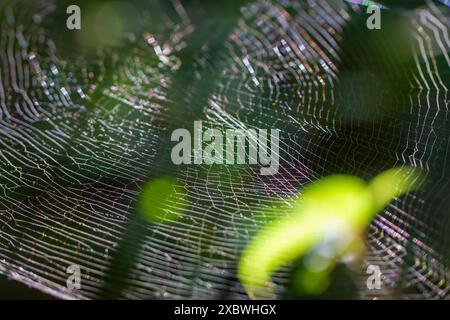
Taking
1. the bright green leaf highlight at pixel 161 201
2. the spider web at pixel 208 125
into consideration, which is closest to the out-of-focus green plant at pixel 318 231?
the spider web at pixel 208 125

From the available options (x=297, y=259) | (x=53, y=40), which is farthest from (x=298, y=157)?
(x=53, y=40)

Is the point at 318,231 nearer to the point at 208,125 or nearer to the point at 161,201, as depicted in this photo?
the point at 161,201

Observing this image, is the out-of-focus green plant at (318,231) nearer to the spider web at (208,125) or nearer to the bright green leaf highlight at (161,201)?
the spider web at (208,125)

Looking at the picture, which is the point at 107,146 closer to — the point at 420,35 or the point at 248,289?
the point at 248,289

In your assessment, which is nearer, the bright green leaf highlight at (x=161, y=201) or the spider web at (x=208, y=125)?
the spider web at (x=208, y=125)

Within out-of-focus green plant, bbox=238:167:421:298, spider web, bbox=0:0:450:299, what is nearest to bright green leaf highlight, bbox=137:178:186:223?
spider web, bbox=0:0:450:299

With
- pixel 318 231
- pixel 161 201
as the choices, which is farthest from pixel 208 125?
pixel 318 231
